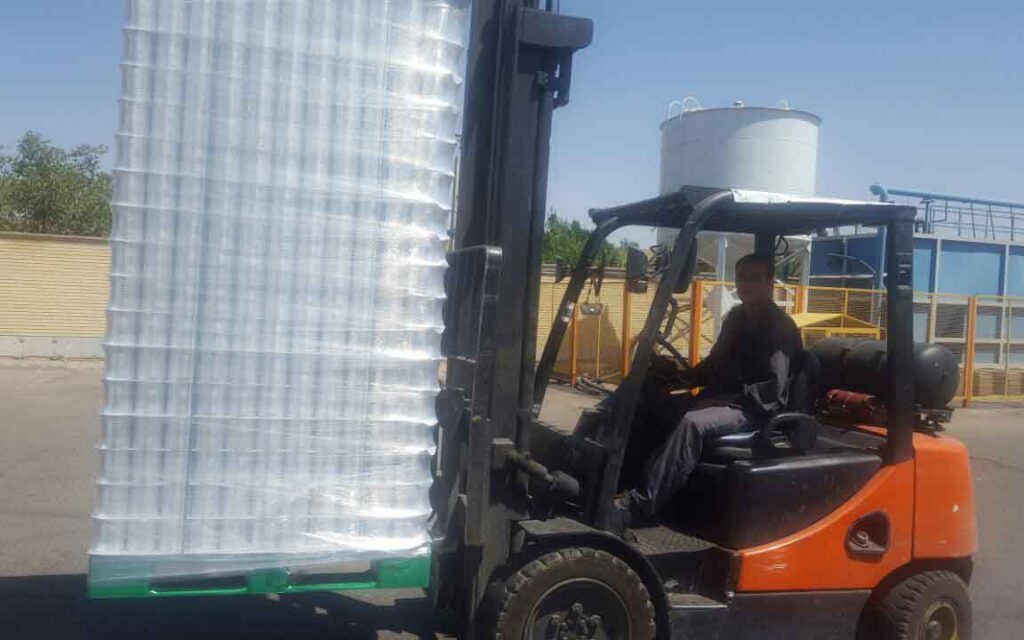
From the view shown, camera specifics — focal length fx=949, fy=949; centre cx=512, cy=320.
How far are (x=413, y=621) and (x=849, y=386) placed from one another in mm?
2844

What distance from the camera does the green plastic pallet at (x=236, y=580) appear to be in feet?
11.5

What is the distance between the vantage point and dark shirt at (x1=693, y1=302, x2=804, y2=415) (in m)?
4.77

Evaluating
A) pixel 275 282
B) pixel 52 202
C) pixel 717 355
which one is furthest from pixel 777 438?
pixel 52 202

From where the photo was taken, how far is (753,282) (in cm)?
515

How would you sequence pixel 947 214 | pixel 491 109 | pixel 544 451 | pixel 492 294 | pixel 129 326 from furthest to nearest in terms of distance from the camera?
1. pixel 947 214
2. pixel 544 451
3. pixel 491 109
4. pixel 492 294
5. pixel 129 326

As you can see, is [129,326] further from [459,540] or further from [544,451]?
[544,451]

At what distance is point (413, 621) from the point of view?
551 cm

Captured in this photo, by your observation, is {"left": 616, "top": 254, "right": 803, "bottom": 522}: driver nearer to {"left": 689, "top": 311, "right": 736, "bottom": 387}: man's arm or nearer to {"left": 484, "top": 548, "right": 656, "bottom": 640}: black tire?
{"left": 689, "top": 311, "right": 736, "bottom": 387}: man's arm

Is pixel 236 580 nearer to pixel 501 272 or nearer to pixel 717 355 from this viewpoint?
pixel 501 272

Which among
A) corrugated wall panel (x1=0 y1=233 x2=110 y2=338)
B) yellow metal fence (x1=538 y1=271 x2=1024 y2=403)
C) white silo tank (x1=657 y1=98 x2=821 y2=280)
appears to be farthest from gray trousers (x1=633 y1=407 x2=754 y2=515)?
corrugated wall panel (x1=0 y1=233 x2=110 y2=338)

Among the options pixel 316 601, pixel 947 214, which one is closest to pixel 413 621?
pixel 316 601

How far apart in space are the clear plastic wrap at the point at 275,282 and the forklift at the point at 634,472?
434 mm

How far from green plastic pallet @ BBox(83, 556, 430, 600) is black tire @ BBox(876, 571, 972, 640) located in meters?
2.50

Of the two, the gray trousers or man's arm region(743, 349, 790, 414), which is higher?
man's arm region(743, 349, 790, 414)
